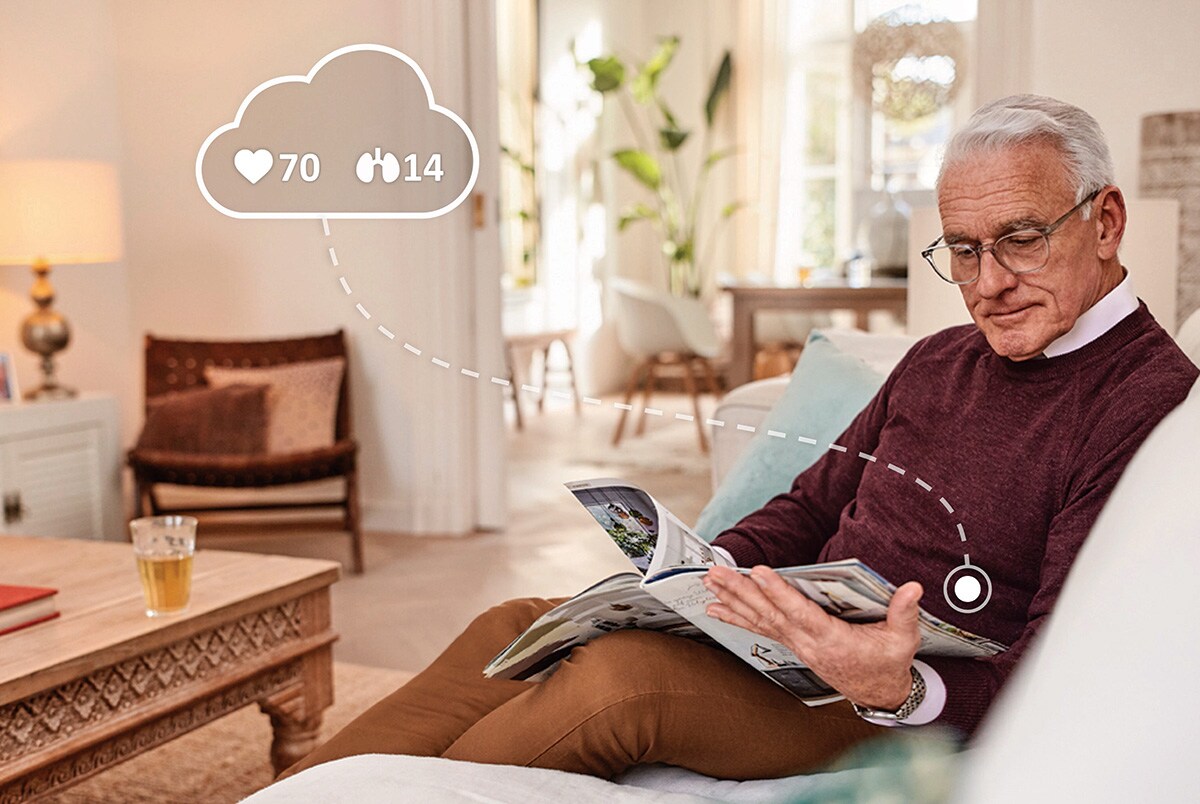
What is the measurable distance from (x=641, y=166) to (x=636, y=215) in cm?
38

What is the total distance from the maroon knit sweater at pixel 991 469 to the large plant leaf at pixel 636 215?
6.04 metres

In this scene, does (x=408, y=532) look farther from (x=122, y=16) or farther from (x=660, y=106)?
(x=660, y=106)

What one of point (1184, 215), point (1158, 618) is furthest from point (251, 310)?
point (1158, 618)

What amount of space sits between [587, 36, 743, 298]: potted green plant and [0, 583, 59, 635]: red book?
5.68 meters

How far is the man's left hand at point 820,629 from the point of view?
1.04 m

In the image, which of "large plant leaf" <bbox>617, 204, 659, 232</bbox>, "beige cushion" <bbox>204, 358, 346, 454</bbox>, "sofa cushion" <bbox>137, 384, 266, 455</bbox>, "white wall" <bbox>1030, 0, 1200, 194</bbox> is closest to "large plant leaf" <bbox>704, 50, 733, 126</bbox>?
"large plant leaf" <bbox>617, 204, 659, 232</bbox>

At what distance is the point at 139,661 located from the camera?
1.87 meters

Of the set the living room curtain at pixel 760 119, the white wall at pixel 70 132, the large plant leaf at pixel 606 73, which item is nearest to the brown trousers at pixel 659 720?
the white wall at pixel 70 132

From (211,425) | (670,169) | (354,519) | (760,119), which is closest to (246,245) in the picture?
(211,425)

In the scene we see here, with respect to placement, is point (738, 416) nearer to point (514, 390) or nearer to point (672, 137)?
point (514, 390)

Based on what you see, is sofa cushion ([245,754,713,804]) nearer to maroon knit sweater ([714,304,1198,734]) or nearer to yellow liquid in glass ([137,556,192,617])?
maroon knit sweater ([714,304,1198,734])

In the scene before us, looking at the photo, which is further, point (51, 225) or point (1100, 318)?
point (51, 225)

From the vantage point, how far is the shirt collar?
1261 mm

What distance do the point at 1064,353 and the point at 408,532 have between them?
3292 millimetres
